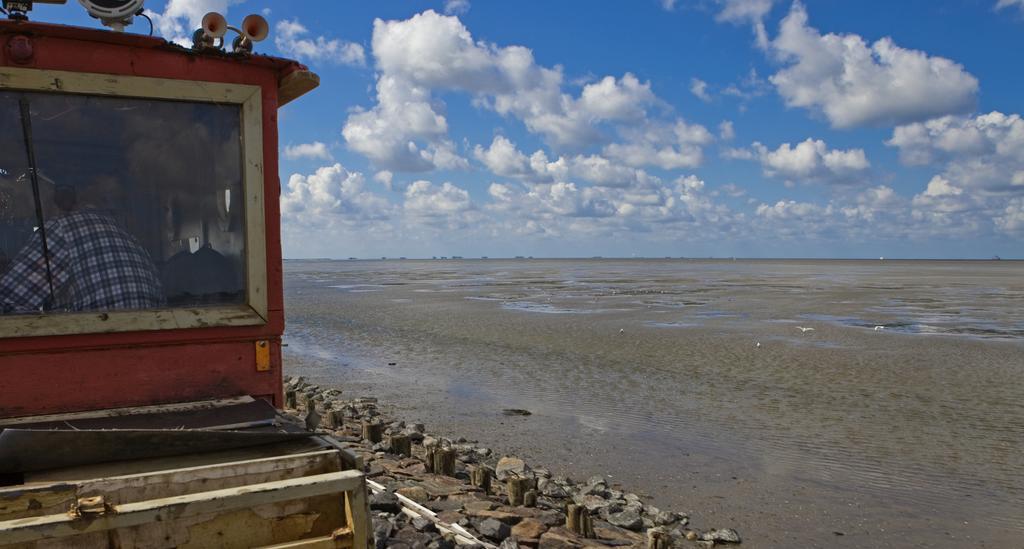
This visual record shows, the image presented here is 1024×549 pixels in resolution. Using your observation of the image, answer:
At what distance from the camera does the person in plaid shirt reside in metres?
3.45

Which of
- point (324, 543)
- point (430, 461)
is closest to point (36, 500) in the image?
point (324, 543)

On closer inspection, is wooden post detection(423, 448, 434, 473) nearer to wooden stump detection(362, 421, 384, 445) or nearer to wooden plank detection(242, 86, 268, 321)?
wooden stump detection(362, 421, 384, 445)

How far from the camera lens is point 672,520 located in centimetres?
768

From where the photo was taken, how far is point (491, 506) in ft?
23.9

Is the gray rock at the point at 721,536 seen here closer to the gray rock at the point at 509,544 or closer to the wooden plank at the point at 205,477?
the gray rock at the point at 509,544

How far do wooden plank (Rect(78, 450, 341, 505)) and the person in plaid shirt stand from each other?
4.06 feet

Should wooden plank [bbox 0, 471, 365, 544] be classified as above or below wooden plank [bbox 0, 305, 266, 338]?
below

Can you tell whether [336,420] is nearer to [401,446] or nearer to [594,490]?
[401,446]

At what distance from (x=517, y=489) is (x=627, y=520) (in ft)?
3.81

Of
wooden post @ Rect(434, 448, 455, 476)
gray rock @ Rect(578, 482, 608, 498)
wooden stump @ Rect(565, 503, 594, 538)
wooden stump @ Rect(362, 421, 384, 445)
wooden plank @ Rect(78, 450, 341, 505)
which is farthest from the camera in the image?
wooden stump @ Rect(362, 421, 384, 445)

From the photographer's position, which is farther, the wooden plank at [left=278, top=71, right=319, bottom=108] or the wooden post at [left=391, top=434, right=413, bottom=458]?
the wooden post at [left=391, top=434, right=413, bottom=458]

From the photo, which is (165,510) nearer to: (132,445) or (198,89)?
(132,445)

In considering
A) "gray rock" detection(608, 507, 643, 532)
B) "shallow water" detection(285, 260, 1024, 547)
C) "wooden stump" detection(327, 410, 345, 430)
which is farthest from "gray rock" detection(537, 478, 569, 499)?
"wooden stump" detection(327, 410, 345, 430)

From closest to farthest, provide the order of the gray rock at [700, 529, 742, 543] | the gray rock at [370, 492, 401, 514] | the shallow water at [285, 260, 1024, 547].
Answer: the gray rock at [370, 492, 401, 514] < the gray rock at [700, 529, 742, 543] < the shallow water at [285, 260, 1024, 547]
